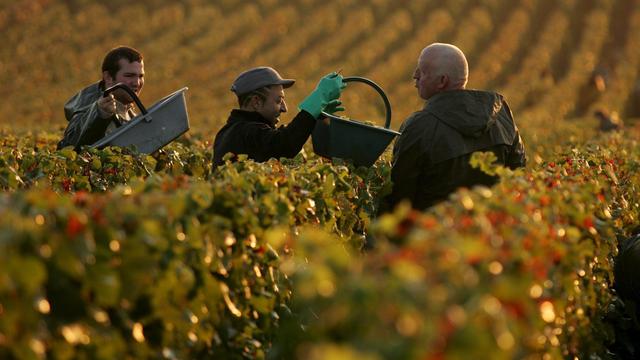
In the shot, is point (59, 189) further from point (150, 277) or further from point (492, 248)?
point (492, 248)

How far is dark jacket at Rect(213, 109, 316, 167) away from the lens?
5.73 meters

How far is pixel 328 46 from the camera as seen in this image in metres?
43.3

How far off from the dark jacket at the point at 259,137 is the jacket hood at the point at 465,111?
725 mm

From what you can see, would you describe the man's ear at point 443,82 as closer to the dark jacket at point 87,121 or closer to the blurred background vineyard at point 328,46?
the dark jacket at point 87,121

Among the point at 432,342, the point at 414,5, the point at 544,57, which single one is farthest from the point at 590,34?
the point at 432,342

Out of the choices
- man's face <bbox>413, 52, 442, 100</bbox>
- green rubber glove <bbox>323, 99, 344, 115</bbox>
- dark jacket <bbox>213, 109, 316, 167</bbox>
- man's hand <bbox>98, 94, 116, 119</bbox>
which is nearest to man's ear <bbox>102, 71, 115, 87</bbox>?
man's hand <bbox>98, 94, 116, 119</bbox>

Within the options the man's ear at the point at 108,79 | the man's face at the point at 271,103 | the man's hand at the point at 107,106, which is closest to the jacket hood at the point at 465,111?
the man's face at the point at 271,103

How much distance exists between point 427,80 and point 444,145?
0.46m

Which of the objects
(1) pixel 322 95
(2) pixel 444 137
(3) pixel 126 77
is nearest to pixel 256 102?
(1) pixel 322 95

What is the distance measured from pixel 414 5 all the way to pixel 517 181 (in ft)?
156

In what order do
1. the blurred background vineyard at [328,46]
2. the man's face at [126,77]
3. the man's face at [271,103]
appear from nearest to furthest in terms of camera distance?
the man's face at [271,103], the man's face at [126,77], the blurred background vineyard at [328,46]

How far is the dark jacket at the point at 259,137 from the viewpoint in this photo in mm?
5734

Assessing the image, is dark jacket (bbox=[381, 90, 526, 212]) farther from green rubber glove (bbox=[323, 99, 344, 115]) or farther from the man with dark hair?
the man with dark hair

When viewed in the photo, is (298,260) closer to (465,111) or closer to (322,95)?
(322,95)
